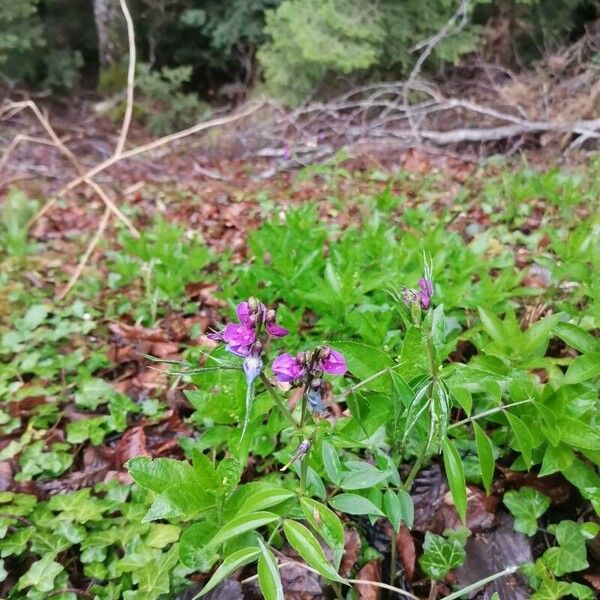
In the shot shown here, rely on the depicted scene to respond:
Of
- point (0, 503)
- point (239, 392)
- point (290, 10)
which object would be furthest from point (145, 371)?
point (290, 10)

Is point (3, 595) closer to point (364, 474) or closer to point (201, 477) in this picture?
point (201, 477)

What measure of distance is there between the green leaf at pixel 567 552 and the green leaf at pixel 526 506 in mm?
73

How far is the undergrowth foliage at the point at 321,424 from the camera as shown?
1.14m

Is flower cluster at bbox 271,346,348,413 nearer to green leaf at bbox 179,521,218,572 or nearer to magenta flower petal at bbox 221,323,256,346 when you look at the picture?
magenta flower petal at bbox 221,323,256,346

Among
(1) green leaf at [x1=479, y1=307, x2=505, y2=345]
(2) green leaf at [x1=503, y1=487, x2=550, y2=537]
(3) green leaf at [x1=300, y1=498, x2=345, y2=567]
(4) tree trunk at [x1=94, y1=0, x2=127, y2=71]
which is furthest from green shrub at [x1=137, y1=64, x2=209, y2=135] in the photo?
(3) green leaf at [x1=300, y1=498, x2=345, y2=567]

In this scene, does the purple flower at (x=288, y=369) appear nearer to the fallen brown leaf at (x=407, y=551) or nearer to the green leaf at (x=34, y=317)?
the fallen brown leaf at (x=407, y=551)

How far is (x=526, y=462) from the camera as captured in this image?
4.54ft

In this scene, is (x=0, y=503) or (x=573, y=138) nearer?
(x=0, y=503)

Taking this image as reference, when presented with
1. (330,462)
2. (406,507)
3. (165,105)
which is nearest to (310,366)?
(330,462)

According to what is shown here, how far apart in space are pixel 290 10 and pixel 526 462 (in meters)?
5.38

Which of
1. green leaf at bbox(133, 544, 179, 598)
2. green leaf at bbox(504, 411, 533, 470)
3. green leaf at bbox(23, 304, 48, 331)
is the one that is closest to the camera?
green leaf at bbox(504, 411, 533, 470)

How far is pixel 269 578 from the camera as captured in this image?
102 cm

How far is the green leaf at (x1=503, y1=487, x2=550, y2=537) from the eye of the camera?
1.54m

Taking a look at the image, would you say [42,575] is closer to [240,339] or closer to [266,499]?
[266,499]
